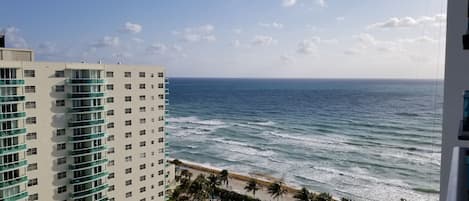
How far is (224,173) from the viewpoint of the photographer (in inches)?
1700

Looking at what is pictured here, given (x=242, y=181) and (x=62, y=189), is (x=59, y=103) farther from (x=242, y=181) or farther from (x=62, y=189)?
(x=242, y=181)

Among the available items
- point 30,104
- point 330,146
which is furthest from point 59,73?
point 330,146

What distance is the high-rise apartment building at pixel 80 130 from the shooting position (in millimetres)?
22859

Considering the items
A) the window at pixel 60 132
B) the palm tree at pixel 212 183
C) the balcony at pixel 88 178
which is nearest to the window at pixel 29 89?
the window at pixel 60 132

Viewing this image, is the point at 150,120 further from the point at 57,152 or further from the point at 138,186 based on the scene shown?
the point at 57,152

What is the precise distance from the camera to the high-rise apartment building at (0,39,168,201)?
75.0 feet

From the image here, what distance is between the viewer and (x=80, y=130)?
26.4 metres

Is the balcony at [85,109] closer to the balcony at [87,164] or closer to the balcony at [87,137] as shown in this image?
the balcony at [87,137]

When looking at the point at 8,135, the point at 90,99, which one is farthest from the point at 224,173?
the point at 8,135

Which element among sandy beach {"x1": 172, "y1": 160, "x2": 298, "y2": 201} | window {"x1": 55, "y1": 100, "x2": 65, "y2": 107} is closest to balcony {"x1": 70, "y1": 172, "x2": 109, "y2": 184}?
window {"x1": 55, "y1": 100, "x2": 65, "y2": 107}

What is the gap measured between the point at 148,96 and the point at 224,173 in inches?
620

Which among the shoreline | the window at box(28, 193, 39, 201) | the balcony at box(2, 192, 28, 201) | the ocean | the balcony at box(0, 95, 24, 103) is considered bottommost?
the shoreline

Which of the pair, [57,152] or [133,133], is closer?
[57,152]

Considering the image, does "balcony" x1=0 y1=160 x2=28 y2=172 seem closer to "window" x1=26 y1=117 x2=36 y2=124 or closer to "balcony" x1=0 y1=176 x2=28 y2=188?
"balcony" x1=0 y1=176 x2=28 y2=188
